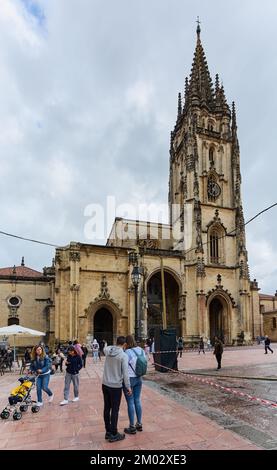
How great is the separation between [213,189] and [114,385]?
129 ft

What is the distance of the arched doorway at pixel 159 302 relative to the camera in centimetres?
3841

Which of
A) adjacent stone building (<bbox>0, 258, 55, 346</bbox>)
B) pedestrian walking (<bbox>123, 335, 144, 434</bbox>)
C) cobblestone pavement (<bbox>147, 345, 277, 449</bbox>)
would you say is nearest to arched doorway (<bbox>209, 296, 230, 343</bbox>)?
adjacent stone building (<bbox>0, 258, 55, 346</bbox>)

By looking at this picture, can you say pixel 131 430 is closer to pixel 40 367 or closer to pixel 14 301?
pixel 40 367

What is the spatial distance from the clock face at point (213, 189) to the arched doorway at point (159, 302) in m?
11.5

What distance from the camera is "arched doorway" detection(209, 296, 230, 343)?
3965cm

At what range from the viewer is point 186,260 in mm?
38781

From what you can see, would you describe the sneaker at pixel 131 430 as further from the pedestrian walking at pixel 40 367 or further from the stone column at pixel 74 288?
the stone column at pixel 74 288

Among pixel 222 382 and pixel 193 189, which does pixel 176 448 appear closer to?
pixel 222 382

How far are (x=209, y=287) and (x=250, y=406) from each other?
103ft

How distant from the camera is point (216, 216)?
135ft

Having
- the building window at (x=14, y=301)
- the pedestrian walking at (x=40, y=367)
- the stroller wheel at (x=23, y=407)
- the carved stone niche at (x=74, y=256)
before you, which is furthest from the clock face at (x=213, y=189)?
the stroller wheel at (x=23, y=407)

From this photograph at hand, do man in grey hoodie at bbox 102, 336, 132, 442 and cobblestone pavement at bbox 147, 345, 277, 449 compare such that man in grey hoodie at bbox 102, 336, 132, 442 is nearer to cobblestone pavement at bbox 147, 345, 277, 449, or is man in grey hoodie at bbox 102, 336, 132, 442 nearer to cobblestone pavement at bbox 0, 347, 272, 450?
cobblestone pavement at bbox 0, 347, 272, 450

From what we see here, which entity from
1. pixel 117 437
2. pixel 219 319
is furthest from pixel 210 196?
pixel 117 437

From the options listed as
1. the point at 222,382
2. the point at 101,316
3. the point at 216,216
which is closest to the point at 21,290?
the point at 101,316
